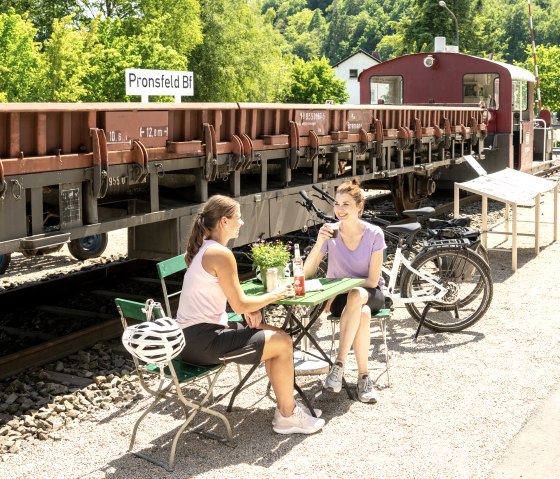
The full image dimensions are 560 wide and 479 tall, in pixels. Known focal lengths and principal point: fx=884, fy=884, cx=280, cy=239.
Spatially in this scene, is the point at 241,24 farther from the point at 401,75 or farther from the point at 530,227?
the point at 530,227

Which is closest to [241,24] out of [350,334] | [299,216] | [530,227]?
[530,227]

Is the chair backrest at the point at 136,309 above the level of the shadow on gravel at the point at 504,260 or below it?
above

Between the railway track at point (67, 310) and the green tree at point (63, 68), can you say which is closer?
the railway track at point (67, 310)

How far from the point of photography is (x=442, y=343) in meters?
7.25

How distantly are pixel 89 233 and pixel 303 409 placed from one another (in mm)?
2072

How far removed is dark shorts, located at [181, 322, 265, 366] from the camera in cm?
494

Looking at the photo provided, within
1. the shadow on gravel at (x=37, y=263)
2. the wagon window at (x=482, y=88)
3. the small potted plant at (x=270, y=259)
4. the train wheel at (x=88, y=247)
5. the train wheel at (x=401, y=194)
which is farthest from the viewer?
the wagon window at (x=482, y=88)

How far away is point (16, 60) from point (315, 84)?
46.0 meters

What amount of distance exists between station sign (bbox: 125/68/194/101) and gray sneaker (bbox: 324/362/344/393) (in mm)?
2981

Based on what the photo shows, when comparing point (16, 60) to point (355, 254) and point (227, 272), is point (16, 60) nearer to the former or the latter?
point (355, 254)

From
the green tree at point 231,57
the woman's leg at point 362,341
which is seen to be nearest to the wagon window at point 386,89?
the woman's leg at point 362,341

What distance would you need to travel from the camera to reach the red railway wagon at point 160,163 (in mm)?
5855

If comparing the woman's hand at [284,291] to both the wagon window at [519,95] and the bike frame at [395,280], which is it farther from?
the wagon window at [519,95]

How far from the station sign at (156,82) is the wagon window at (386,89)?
972 centimetres
